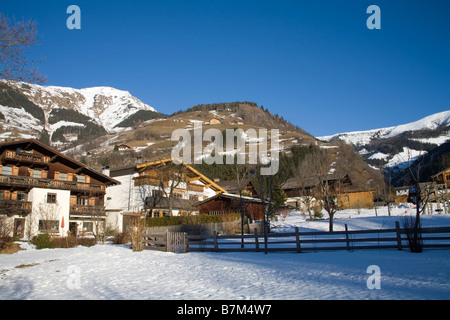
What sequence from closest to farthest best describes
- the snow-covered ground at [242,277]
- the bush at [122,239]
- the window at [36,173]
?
the snow-covered ground at [242,277]
the bush at [122,239]
the window at [36,173]

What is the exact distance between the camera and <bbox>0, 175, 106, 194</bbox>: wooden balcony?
113 feet

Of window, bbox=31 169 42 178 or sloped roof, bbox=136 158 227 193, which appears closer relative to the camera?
window, bbox=31 169 42 178

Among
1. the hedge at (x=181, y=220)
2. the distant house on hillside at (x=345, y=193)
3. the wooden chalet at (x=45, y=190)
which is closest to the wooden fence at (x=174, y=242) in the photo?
the wooden chalet at (x=45, y=190)

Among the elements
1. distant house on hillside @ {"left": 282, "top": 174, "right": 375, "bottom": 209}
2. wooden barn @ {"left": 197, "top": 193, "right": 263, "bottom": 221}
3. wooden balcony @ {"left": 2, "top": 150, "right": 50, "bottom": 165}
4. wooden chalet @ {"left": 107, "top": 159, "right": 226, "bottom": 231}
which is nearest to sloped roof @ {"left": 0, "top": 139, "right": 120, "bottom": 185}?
wooden balcony @ {"left": 2, "top": 150, "right": 50, "bottom": 165}

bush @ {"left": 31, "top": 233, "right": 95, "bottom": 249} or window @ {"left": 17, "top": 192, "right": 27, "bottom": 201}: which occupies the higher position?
window @ {"left": 17, "top": 192, "right": 27, "bottom": 201}

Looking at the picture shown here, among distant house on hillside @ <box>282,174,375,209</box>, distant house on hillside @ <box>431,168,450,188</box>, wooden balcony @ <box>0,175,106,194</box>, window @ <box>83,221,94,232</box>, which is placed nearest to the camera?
wooden balcony @ <box>0,175,106,194</box>

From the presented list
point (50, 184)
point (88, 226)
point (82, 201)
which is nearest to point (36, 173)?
point (50, 184)

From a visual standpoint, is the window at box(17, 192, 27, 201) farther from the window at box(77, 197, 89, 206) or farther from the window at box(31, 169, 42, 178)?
the window at box(77, 197, 89, 206)

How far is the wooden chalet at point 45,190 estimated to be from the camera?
34.1 meters

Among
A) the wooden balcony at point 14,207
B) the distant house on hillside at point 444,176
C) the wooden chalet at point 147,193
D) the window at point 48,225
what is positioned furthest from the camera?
the distant house on hillside at point 444,176

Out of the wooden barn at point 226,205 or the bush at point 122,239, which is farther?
the wooden barn at point 226,205

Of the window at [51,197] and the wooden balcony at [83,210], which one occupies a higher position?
the window at [51,197]

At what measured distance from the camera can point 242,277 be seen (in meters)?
11.3

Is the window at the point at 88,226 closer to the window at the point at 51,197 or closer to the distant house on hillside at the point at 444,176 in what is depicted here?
the window at the point at 51,197
